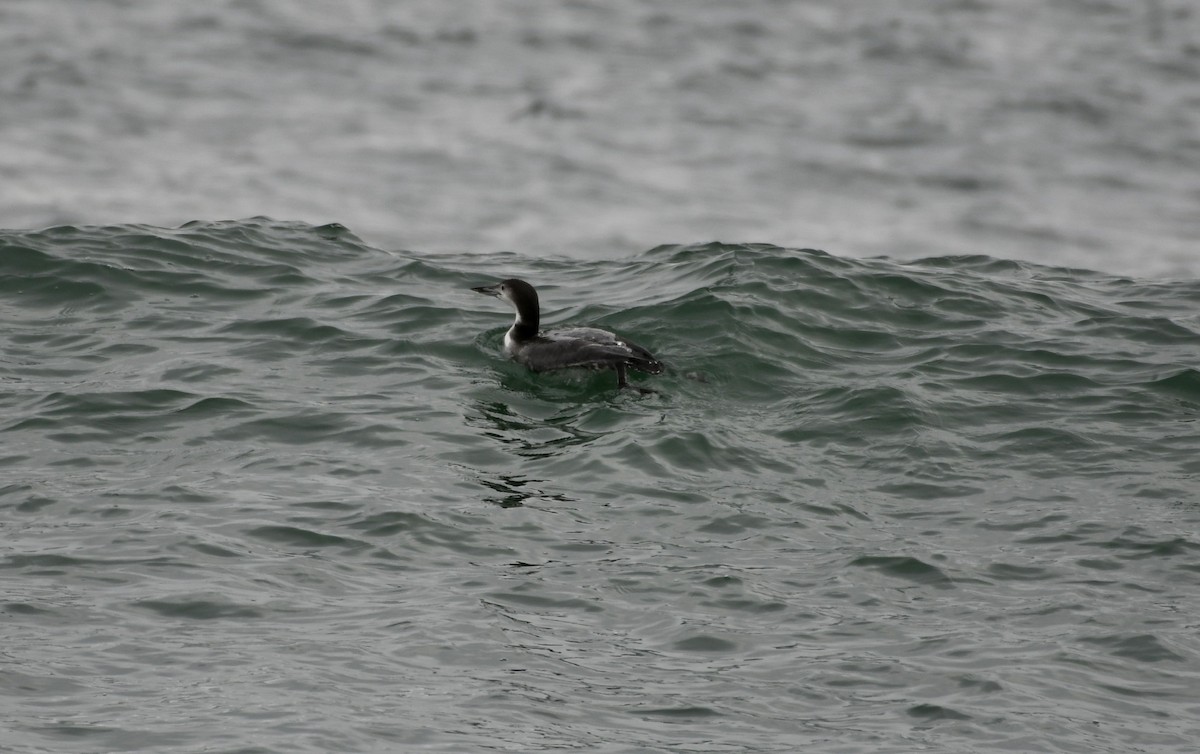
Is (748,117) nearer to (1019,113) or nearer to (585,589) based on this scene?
(1019,113)

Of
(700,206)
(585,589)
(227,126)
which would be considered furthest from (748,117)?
(585,589)

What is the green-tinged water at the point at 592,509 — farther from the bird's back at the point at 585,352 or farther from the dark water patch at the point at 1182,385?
the bird's back at the point at 585,352

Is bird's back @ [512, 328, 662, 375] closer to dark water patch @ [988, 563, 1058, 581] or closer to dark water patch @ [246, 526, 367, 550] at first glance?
dark water patch @ [246, 526, 367, 550]

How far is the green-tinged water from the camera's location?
8.12m

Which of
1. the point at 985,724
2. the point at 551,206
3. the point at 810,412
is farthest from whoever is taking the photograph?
the point at 551,206

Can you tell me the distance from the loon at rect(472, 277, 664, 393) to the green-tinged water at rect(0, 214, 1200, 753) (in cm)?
17

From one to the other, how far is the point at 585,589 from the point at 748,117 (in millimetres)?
14894

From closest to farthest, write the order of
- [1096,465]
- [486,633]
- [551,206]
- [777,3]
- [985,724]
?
[985,724] → [486,633] → [1096,465] → [551,206] → [777,3]

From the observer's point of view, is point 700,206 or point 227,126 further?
point 227,126

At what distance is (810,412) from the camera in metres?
12.4

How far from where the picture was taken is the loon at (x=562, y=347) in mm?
13000

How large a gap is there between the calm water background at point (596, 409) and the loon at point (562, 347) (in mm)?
212

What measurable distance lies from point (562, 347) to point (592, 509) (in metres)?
2.83

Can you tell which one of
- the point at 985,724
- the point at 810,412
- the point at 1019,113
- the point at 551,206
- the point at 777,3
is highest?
the point at 777,3
